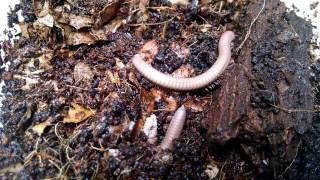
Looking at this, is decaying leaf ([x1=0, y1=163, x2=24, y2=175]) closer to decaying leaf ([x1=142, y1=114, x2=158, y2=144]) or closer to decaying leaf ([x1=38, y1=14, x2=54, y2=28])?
decaying leaf ([x1=142, y1=114, x2=158, y2=144])

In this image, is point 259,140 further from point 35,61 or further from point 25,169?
point 35,61

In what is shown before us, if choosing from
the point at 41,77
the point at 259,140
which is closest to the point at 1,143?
the point at 41,77

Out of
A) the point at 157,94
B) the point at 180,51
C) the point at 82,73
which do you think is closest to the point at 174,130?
the point at 157,94

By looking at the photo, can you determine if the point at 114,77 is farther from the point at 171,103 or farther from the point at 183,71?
the point at 183,71

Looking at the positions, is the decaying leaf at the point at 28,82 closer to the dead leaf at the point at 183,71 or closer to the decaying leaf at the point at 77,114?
the decaying leaf at the point at 77,114

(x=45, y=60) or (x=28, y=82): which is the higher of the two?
(x=45, y=60)

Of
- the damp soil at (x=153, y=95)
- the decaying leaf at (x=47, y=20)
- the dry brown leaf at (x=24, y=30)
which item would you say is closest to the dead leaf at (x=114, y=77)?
the damp soil at (x=153, y=95)
